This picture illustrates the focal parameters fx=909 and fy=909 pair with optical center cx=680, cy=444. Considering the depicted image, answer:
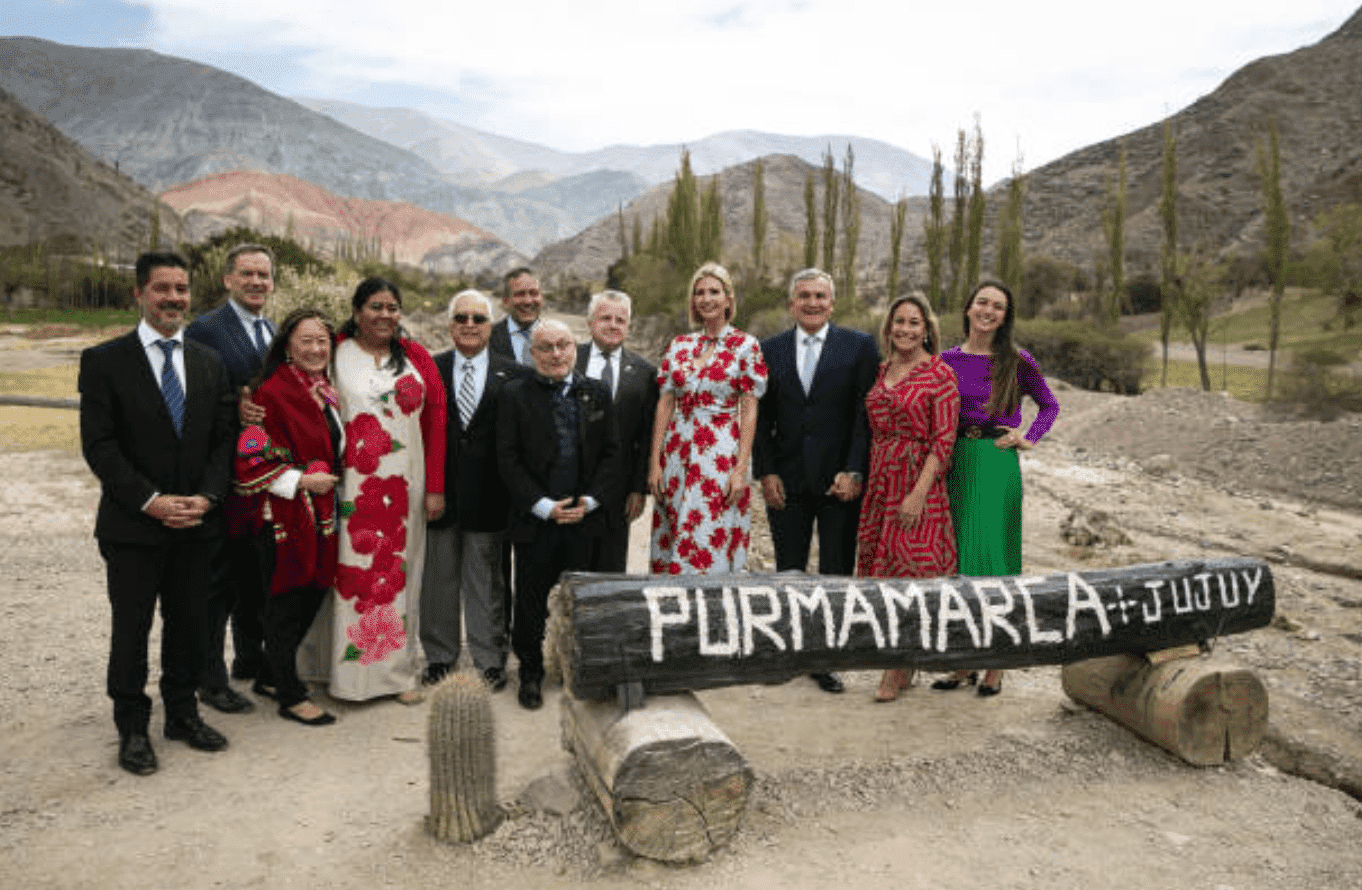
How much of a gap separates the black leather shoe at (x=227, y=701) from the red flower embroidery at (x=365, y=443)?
1.31 metres

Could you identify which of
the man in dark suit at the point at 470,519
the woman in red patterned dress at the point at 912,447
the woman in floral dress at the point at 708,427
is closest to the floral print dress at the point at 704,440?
the woman in floral dress at the point at 708,427

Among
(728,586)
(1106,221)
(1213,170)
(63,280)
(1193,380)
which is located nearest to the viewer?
(728,586)

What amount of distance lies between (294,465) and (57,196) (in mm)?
75455

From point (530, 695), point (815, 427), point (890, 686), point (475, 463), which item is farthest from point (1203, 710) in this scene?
point (475, 463)

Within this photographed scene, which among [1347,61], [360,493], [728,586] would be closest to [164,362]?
[360,493]

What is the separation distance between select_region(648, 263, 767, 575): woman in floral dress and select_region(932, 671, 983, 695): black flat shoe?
1.38 m

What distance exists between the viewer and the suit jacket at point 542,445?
4.32 metres

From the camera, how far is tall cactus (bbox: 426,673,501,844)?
10.7 feet

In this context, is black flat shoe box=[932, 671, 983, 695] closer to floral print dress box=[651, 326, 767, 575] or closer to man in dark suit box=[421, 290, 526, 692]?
floral print dress box=[651, 326, 767, 575]

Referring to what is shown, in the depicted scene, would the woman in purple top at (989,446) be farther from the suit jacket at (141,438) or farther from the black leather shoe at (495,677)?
the suit jacket at (141,438)

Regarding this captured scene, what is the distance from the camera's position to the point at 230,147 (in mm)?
161625

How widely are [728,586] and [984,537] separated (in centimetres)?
163

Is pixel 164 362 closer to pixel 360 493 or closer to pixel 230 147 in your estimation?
pixel 360 493

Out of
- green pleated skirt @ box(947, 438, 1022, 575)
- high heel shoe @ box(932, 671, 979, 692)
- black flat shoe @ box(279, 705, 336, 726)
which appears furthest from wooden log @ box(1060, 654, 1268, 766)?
black flat shoe @ box(279, 705, 336, 726)
